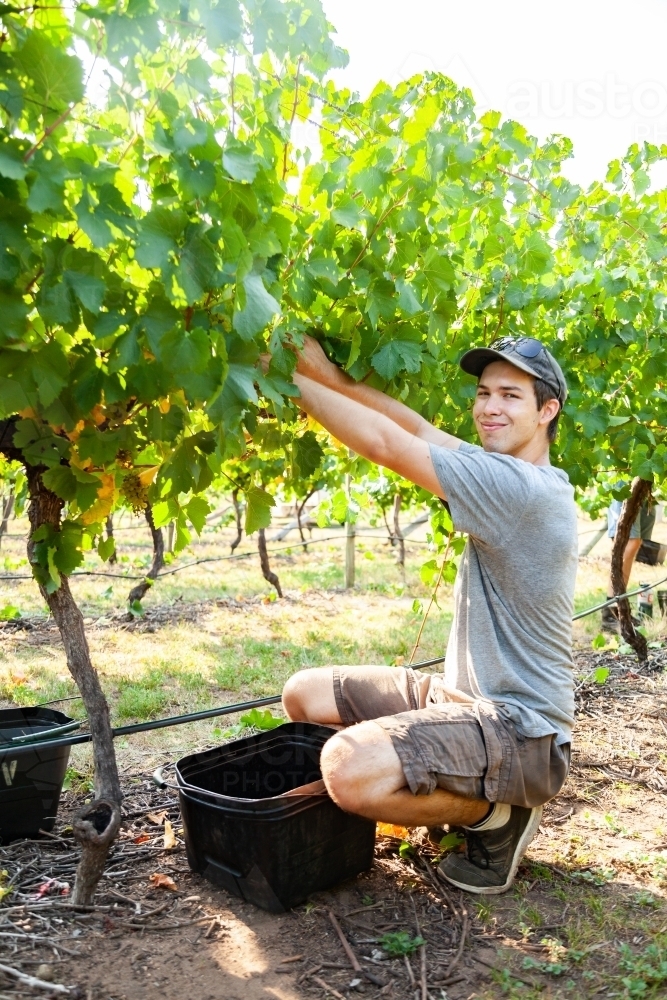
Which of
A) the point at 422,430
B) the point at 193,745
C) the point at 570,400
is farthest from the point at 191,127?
the point at 193,745

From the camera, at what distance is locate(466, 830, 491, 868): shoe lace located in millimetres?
2416

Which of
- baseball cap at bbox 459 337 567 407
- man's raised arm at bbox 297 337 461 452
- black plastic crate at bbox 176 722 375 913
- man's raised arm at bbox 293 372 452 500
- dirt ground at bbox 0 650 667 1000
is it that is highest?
baseball cap at bbox 459 337 567 407

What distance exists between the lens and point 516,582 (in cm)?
238

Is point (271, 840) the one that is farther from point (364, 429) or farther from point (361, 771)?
point (364, 429)

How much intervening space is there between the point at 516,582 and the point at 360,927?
3.25ft

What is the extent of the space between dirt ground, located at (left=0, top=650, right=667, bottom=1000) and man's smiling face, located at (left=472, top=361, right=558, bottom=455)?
1261 millimetres

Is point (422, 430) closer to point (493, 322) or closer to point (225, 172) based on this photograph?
point (493, 322)

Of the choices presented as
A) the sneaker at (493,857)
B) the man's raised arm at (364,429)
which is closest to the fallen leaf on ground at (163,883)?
the sneaker at (493,857)

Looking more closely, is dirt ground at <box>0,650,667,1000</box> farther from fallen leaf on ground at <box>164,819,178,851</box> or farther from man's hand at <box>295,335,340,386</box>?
man's hand at <box>295,335,340,386</box>

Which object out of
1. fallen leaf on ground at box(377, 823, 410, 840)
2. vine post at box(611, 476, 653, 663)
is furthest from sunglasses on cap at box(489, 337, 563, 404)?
vine post at box(611, 476, 653, 663)

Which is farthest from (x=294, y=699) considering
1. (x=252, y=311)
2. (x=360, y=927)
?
(x=252, y=311)

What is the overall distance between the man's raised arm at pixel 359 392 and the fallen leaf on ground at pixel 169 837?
1411 mm

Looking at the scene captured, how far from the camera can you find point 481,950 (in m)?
2.13

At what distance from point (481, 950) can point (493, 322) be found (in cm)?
218
